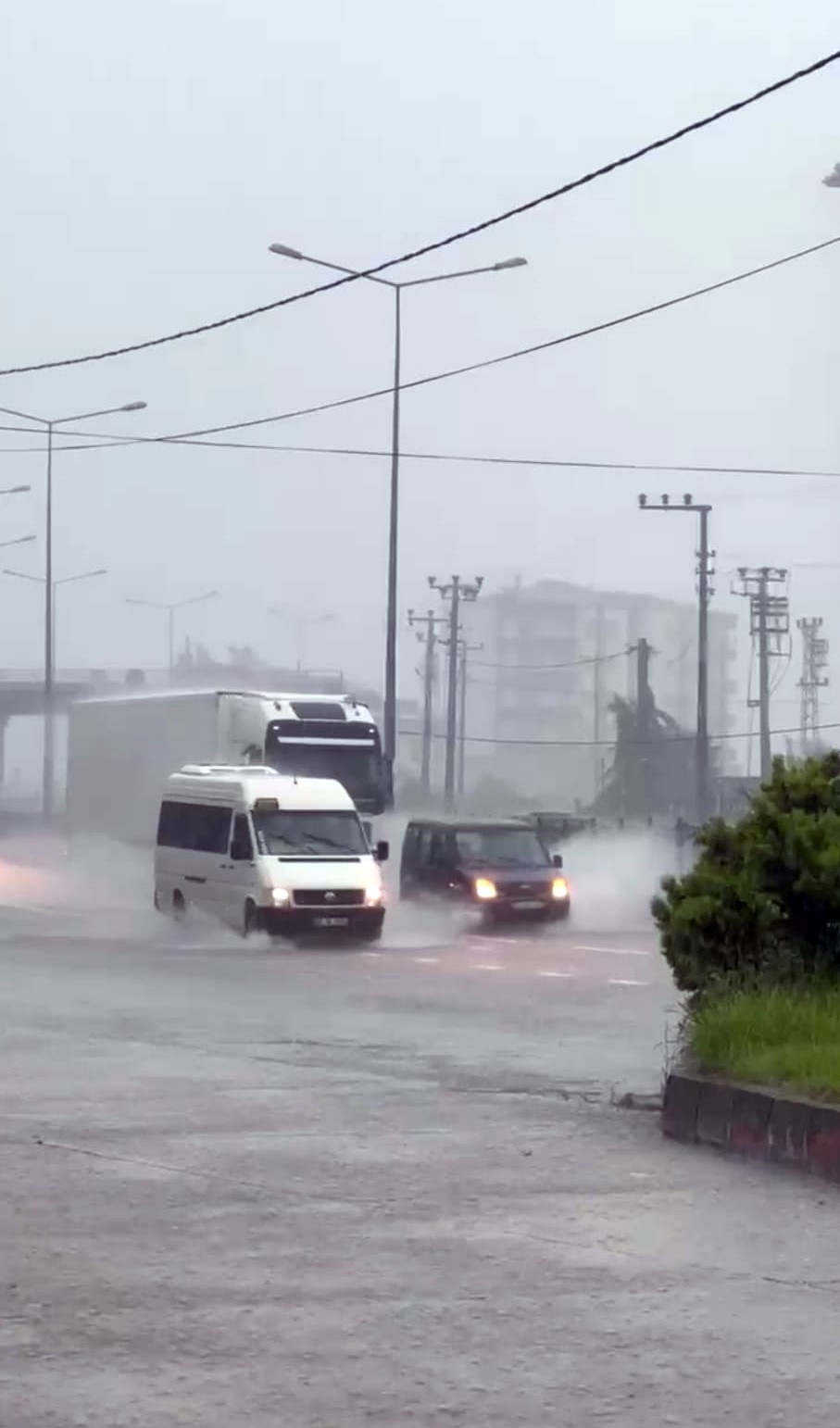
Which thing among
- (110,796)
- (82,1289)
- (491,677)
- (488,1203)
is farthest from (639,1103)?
(491,677)

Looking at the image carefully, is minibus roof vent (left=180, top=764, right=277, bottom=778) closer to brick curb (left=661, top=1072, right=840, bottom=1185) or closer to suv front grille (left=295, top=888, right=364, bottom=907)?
suv front grille (left=295, top=888, right=364, bottom=907)

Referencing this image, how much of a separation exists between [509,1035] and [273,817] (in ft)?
41.8

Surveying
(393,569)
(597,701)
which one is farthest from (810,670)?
(393,569)

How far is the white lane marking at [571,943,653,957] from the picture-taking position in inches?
1091

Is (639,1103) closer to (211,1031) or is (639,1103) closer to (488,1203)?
(488,1203)

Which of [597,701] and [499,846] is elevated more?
[597,701]

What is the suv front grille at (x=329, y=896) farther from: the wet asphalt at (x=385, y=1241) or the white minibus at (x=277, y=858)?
the wet asphalt at (x=385, y=1241)

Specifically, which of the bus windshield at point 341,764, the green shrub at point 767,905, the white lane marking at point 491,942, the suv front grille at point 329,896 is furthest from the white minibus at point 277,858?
the green shrub at point 767,905

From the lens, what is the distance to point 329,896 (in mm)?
28484

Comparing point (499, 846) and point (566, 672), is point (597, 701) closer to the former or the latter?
point (566, 672)

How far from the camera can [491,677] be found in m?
135

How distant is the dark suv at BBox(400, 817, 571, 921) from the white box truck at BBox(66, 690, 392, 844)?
7.72 feet

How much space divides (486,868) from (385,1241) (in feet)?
82.5

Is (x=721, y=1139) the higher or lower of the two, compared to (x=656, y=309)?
lower
